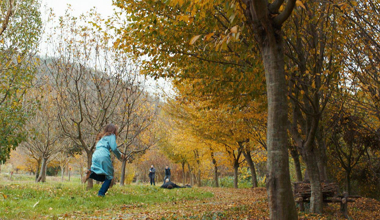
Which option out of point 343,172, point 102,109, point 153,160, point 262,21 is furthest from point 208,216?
point 153,160

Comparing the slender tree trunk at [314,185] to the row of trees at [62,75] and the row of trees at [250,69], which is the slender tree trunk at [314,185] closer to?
the row of trees at [250,69]

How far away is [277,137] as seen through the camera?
3748 millimetres

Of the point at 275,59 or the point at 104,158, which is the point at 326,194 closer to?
the point at 275,59

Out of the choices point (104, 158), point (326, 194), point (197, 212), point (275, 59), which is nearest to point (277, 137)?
point (275, 59)

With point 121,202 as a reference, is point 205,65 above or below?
above

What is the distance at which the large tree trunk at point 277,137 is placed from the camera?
366 centimetres

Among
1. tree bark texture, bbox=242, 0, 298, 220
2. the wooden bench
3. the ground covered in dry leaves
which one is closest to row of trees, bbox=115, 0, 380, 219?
tree bark texture, bbox=242, 0, 298, 220

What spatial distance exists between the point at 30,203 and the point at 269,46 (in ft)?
21.5

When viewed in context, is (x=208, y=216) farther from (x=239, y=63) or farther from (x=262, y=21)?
(x=262, y=21)

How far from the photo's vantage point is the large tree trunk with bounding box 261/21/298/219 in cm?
366

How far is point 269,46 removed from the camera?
396cm

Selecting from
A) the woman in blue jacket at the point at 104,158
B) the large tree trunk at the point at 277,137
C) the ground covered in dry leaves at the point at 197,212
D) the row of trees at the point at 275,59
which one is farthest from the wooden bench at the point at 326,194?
the woman in blue jacket at the point at 104,158

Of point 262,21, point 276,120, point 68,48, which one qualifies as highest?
point 68,48

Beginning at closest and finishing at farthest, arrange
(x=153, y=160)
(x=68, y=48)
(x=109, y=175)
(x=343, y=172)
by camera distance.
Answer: (x=109, y=175)
(x=68, y=48)
(x=343, y=172)
(x=153, y=160)
